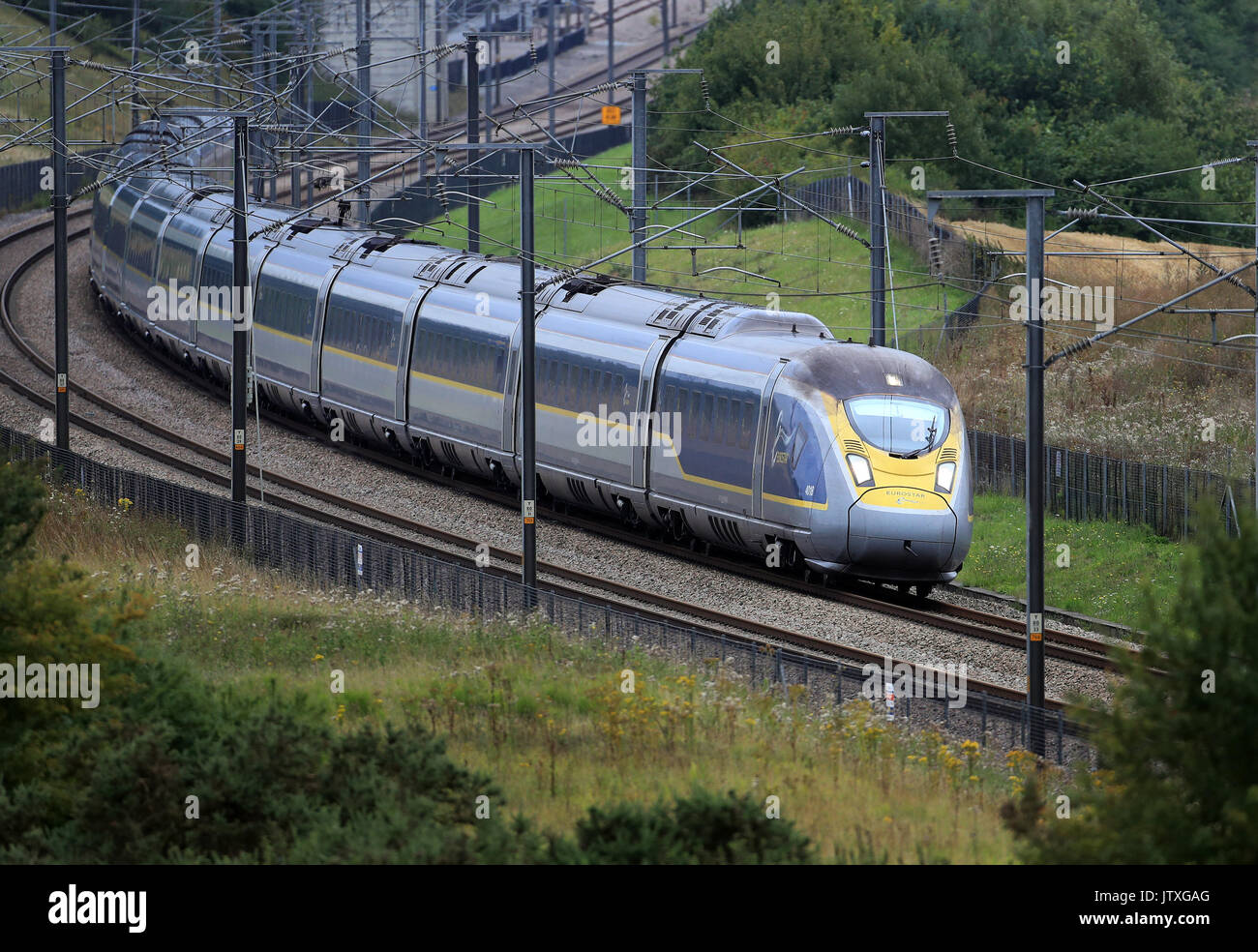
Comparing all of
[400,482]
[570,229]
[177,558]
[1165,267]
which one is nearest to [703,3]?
[570,229]

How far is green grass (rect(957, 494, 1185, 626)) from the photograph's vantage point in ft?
98.7

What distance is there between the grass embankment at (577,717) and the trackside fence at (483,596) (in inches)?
20.0

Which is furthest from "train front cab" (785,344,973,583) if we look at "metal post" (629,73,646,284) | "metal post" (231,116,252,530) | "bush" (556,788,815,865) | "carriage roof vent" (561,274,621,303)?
"bush" (556,788,815,865)

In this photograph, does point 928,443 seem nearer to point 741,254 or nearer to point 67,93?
point 741,254

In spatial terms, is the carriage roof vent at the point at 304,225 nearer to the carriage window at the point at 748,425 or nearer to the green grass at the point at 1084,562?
the green grass at the point at 1084,562

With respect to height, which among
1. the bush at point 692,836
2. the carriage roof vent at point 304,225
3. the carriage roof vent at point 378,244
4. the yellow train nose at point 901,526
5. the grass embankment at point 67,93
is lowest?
the grass embankment at point 67,93

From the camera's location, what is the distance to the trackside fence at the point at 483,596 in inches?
800

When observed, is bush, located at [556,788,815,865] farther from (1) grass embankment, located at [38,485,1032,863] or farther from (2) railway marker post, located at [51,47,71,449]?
(2) railway marker post, located at [51,47,71,449]

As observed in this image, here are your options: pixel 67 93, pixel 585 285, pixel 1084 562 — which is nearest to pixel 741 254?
pixel 585 285

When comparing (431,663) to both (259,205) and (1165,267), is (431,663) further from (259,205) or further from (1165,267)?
(1165,267)

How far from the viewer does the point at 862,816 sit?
49.5 ft

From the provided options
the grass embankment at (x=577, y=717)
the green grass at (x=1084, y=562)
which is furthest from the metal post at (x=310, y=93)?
the grass embankment at (x=577, y=717)

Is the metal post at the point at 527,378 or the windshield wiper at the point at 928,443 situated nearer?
the metal post at the point at 527,378

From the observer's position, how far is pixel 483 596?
24906mm
